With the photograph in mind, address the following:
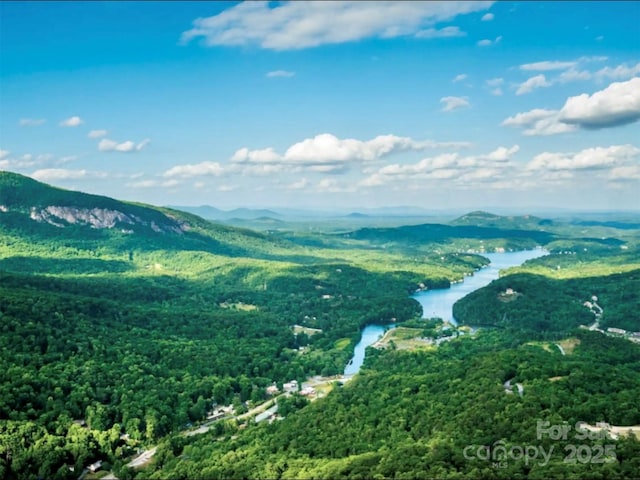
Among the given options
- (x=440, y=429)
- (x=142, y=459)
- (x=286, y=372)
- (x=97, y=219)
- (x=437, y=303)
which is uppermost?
(x=97, y=219)

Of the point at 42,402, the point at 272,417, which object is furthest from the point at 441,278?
the point at 42,402

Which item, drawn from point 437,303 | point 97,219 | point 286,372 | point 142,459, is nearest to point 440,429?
point 142,459

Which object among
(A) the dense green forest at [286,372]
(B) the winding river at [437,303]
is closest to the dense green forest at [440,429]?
(A) the dense green forest at [286,372]

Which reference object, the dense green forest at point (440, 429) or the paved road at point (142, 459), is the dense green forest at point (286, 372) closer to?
the dense green forest at point (440, 429)

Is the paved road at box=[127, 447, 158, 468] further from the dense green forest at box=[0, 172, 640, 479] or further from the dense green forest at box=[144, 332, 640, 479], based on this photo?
the dense green forest at box=[144, 332, 640, 479]

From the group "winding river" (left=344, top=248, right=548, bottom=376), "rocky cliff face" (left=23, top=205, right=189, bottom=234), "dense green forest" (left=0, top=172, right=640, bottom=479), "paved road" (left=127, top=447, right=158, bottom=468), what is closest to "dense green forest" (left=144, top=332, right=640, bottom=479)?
"dense green forest" (left=0, top=172, right=640, bottom=479)

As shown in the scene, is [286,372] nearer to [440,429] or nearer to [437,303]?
[440,429]
